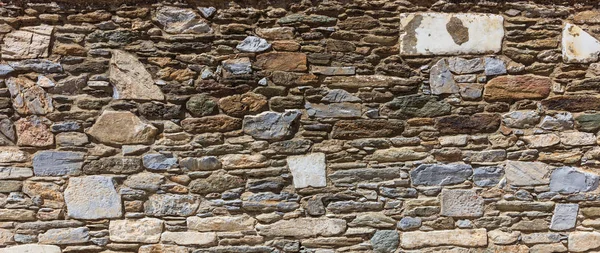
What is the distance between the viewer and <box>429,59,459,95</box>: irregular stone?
7.67 ft

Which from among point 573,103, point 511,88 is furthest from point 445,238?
point 573,103

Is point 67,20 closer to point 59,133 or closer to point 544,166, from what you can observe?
point 59,133

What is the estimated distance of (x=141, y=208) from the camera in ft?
7.63

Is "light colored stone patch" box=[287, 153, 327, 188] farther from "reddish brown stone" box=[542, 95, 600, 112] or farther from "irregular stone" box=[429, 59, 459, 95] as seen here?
"reddish brown stone" box=[542, 95, 600, 112]

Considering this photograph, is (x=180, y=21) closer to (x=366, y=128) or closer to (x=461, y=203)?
(x=366, y=128)

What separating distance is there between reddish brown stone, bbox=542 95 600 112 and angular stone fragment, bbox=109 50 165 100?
6.88 ft

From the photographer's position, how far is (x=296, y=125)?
232 cm

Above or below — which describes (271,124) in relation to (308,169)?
above

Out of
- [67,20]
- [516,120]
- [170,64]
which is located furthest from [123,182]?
[516,120]

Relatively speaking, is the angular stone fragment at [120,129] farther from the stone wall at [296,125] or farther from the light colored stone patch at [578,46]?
the light colored stone patch at [578,46]

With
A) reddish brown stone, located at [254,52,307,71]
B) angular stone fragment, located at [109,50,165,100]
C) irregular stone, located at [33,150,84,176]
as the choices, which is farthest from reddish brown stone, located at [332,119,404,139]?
irregular stone, located at [33,150,84,176]

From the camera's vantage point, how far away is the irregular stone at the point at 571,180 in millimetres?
2385

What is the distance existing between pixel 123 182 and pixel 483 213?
76.9 inches

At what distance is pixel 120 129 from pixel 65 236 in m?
0.65
